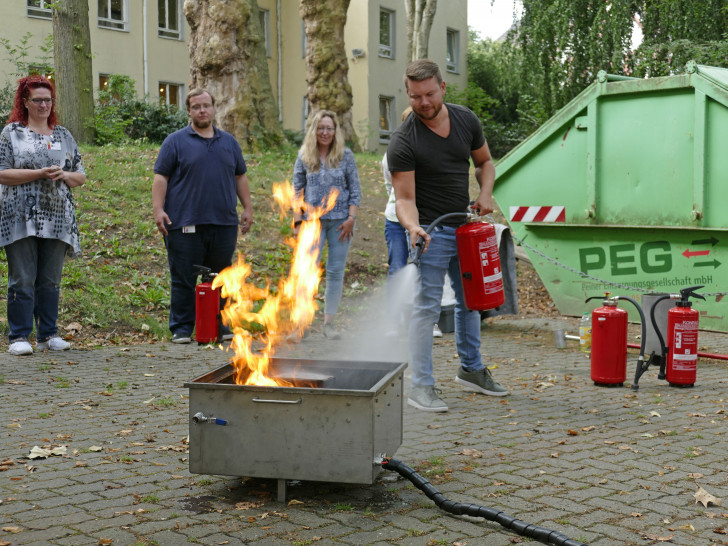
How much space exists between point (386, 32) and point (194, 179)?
28.1m

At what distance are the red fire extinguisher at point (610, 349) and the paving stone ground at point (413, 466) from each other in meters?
0.18

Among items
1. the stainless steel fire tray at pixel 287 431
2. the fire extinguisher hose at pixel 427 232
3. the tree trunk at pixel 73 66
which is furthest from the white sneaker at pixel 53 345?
the tree trunk at pixel 73 66

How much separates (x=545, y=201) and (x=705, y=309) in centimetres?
205

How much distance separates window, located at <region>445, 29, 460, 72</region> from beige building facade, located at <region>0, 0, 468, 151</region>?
43 millimetres

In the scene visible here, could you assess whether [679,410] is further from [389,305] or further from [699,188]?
[389,305]

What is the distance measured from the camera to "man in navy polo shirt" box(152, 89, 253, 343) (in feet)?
26.9

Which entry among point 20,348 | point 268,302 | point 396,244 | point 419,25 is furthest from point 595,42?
point 268,302

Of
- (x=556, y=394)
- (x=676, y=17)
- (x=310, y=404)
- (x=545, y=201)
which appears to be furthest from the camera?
(x=676, y=17)

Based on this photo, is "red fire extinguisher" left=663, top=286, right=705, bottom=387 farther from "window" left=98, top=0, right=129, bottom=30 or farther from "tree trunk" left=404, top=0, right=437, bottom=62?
"window" left=98, top=0, right=129, bottom=30

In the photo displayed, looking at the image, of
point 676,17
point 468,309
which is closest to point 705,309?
point 468,309

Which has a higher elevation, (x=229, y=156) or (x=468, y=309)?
(x=229, y=156)

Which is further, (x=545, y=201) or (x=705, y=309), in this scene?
(x=545, y=201)

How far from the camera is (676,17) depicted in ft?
59.3

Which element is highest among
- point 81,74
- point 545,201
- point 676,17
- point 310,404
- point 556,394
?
point 676,17
